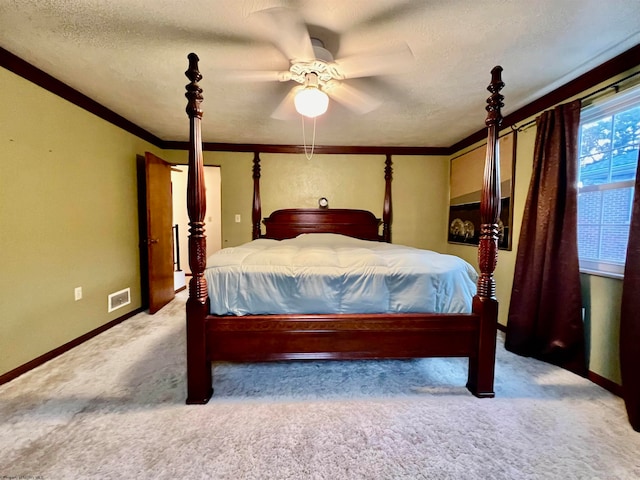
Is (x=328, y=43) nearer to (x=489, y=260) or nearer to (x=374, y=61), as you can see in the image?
(x=374, y=61)

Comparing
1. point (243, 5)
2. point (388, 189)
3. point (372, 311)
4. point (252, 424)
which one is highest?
point (243, 5)

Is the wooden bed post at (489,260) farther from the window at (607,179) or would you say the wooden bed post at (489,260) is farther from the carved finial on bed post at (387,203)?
the carved finial on bed post at (387,203)

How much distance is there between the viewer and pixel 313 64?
5.79 ft

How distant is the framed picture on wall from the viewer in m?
2.86

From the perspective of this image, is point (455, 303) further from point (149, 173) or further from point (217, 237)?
point (217, 237)

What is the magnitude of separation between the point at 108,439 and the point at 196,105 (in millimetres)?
1925

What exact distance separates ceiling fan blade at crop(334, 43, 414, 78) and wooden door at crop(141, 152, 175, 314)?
8.59 ft

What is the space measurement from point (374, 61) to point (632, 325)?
2229 mm

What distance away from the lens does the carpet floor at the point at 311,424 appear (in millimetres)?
1277

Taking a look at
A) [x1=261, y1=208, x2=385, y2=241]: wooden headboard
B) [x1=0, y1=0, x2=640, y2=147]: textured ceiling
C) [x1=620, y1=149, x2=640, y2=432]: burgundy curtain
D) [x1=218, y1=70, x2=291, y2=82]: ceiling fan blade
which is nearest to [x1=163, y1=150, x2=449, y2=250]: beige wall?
[x1=261, y1=208, x2=385, y2=241]: wooden headboard

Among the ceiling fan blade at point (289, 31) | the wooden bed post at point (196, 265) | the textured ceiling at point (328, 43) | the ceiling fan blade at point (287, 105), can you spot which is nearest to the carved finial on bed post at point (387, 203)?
the textured ceiling at point (328, 43)

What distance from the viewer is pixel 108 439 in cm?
143

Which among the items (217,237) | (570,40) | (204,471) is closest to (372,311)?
(204,471)

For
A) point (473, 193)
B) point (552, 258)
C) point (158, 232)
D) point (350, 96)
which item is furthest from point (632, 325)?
point (158, 232)
